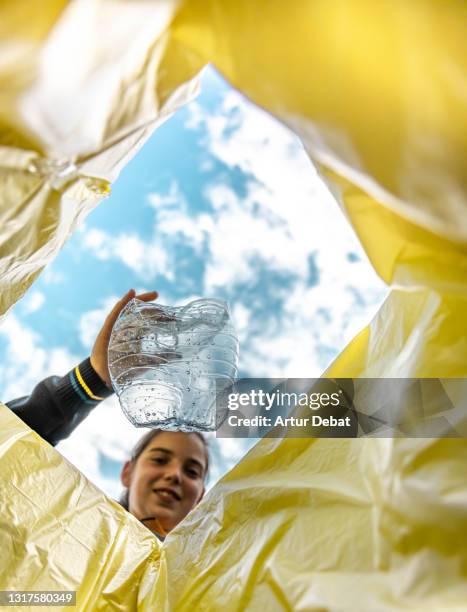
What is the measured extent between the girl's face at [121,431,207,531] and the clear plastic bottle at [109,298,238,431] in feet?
0.46

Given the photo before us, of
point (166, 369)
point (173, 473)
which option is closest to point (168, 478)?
point (173, 473)

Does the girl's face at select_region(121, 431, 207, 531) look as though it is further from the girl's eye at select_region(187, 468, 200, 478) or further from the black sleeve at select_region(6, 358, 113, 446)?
the black sleeve at select_region(6, 358, 113, 446)

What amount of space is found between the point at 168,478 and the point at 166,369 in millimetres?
287

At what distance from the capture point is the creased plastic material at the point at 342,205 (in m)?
0.50

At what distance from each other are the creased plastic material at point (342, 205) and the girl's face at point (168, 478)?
571 mm

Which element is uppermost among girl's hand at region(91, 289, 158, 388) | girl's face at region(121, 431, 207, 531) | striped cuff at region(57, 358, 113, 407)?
girl's hand at region(91, 289, 158, 388)

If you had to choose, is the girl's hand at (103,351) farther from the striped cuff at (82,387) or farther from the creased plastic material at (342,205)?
the creased plastic material at (342,205)

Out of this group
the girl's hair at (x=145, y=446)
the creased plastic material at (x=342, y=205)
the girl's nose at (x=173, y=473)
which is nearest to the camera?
the creased plastic material at (x=342, y=205)

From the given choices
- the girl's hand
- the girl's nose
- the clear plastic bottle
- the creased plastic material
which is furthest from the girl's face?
the creased plastic material

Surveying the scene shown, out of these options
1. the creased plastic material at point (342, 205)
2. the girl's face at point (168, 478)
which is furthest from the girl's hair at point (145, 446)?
the creased plastic material at point (342, 205)

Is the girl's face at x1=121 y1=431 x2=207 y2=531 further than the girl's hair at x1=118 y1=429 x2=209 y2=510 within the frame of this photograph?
No

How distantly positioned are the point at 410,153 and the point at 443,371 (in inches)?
9.4

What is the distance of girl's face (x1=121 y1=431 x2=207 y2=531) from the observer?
1.36 meters

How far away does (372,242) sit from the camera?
0.69m
